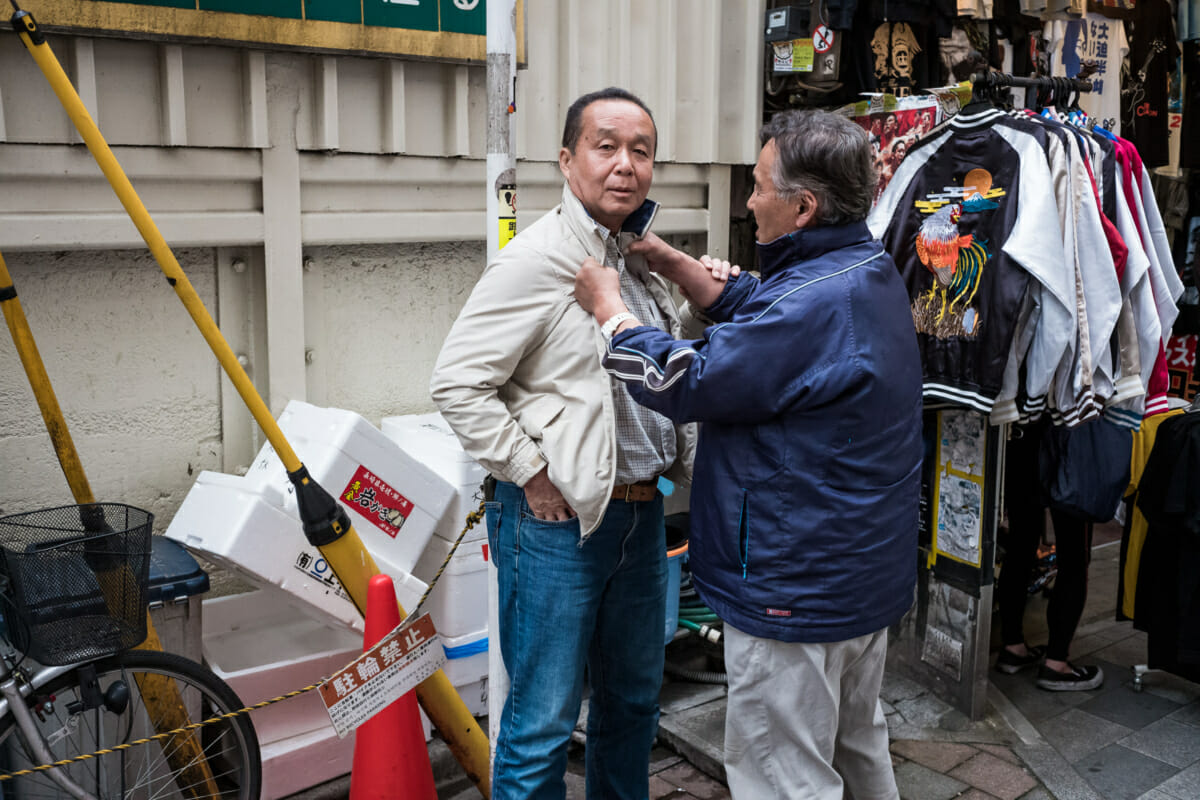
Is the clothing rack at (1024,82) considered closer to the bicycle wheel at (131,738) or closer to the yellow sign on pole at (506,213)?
the yellow sign on pole at (506,213)

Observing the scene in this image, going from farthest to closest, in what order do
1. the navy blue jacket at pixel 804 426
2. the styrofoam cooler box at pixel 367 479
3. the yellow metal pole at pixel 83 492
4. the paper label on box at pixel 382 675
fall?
1. the styrofoam cooler box at pixel 367 479
2. the yellow metal pole at pixel 83 492
3. the paper label on box at pixel 382 675
4. the navy blue jacket at pixel 804 426

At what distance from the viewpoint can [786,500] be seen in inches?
103

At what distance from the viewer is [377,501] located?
389cm

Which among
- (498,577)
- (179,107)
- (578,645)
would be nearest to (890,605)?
(578,645)

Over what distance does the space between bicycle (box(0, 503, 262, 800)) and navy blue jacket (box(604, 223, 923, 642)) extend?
1535mm

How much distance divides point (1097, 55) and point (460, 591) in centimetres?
443

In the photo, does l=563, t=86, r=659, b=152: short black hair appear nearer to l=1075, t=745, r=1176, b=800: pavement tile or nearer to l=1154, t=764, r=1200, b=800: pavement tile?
l=1075, t=745, r=1176, b=800: pavement tile

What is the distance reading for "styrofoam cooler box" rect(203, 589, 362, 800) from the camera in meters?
3.79

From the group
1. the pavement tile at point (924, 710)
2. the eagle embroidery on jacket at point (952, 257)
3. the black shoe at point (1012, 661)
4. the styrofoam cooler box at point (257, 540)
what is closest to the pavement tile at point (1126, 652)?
the black shoe at point (1012, 661)

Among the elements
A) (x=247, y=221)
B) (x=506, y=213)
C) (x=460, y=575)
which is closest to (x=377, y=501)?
(x=460, y=575)

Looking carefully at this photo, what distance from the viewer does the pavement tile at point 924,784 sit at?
3.92m

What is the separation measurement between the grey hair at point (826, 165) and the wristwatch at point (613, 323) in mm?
481

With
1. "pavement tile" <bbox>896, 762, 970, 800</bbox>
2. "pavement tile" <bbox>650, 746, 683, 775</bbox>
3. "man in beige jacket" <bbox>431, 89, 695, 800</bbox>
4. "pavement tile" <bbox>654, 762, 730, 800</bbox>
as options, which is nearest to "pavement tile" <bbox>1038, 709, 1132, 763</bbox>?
"pavement tile" <bbox>896, 762, 970, 800</bbox>

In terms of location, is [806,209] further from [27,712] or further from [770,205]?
[27,712]
